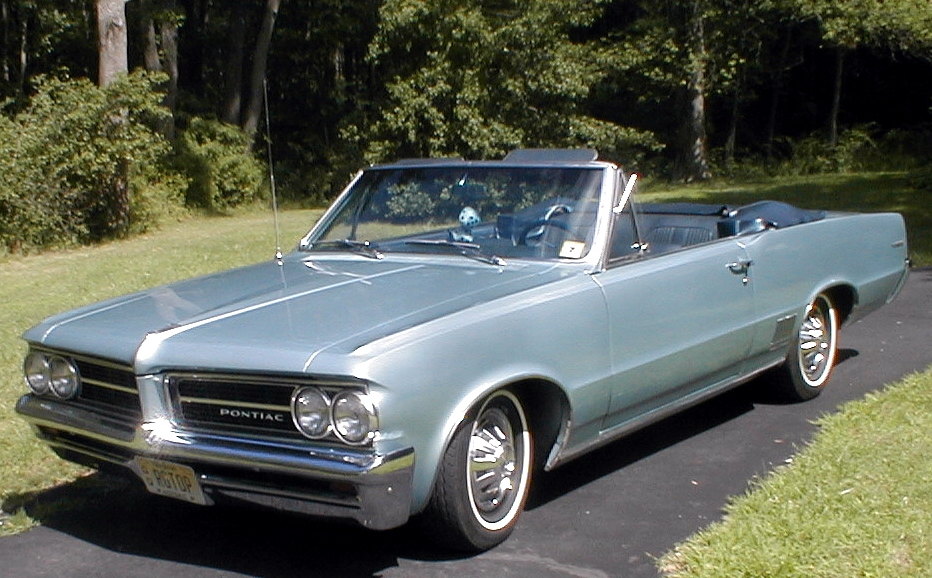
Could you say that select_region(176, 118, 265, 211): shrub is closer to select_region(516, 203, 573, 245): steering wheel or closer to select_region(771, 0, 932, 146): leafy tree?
select_region(771, 0, 932, 146): leafy tree

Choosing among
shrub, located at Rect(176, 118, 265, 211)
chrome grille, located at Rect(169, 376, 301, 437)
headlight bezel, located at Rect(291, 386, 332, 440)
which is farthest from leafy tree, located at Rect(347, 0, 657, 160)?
headlight bezel, located at Rect(291, 386, 332, 440)

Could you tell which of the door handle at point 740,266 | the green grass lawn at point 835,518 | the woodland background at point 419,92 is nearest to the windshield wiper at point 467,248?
the door handle at point 740,266

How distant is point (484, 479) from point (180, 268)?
33.4ft

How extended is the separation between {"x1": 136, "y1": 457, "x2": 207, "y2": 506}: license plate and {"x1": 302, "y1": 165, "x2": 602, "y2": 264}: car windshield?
5.85ft

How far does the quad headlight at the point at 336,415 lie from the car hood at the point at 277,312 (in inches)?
5.1

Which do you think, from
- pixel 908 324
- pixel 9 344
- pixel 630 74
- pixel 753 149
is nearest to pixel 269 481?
pixel 9 344

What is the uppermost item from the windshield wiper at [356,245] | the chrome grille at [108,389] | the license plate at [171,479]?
the windshield wiper at [356,245]

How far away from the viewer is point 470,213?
5.87 m

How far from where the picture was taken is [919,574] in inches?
169

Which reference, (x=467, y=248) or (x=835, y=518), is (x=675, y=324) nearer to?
(x=467, y=248)

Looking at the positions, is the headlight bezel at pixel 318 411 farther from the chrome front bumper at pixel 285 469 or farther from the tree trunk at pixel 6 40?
the tree trunk at pixel 6 40

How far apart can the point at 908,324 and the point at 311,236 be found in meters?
5.23

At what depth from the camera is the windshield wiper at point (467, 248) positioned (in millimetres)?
5502

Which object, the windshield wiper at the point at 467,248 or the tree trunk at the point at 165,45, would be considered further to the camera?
the tree trunk at the point at 165,45
